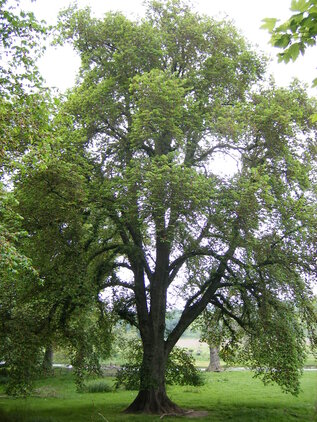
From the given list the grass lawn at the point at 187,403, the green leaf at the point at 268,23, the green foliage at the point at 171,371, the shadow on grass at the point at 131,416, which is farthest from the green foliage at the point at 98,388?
the green leaf at the point at 268,23

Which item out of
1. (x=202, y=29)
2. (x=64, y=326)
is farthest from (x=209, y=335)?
(x=202, y=29)

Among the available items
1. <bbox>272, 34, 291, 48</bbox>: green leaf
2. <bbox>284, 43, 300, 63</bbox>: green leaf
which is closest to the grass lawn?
<bbox>284, 43, 300, 63</bbox>: green leaf

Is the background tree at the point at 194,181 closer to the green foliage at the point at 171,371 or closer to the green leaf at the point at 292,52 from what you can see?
the green foliage at the point at 171,371

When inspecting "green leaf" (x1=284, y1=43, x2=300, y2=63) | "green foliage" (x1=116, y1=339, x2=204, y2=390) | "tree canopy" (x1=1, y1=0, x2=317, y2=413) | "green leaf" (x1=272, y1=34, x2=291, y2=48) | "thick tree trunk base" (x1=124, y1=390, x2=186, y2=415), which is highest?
"tree canopy" (x1=1, y1=0, x2=317, y2=413)

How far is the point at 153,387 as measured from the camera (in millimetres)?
19984

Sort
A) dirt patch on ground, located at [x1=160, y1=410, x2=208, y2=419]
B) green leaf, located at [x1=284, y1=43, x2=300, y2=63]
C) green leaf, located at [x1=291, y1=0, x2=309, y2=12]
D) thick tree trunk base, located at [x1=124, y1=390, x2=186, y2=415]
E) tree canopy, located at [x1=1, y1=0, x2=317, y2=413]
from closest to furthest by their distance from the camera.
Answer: green leaf, located at [x1=291, y1=0, x2=309, y2=12]
green leaf, located at [x1=284, y1=43, x2=300, y2=63]
tree canopy, located at [x1=1, y1=0, x2=317, y2=413]
dirt patch on ground, located at [x1=160, y1=410, x2=208, y2=419]
thick tree trunk base, located at [x1=124, y1=390, x2=186, y2=415]

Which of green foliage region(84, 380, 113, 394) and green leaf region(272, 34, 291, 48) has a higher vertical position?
green leaf region(272, 34, 291, 48)

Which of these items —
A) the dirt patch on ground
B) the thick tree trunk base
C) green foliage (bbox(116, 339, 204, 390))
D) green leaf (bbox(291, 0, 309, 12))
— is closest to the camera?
green leaf (bbox(291, 0, 309, 12))

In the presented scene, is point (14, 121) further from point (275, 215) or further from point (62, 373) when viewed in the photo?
point (62, 373)

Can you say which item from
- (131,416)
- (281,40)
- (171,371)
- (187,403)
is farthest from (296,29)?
(187,403)

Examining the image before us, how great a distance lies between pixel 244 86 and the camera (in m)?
22.1

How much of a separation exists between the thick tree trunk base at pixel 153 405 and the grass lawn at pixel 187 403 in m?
0.89

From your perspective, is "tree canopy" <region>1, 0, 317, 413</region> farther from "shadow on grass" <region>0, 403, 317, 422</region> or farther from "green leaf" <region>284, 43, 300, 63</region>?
"green leaf" <region>284, 43, 300, 63</region>

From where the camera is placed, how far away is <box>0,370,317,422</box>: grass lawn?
60.8ft
